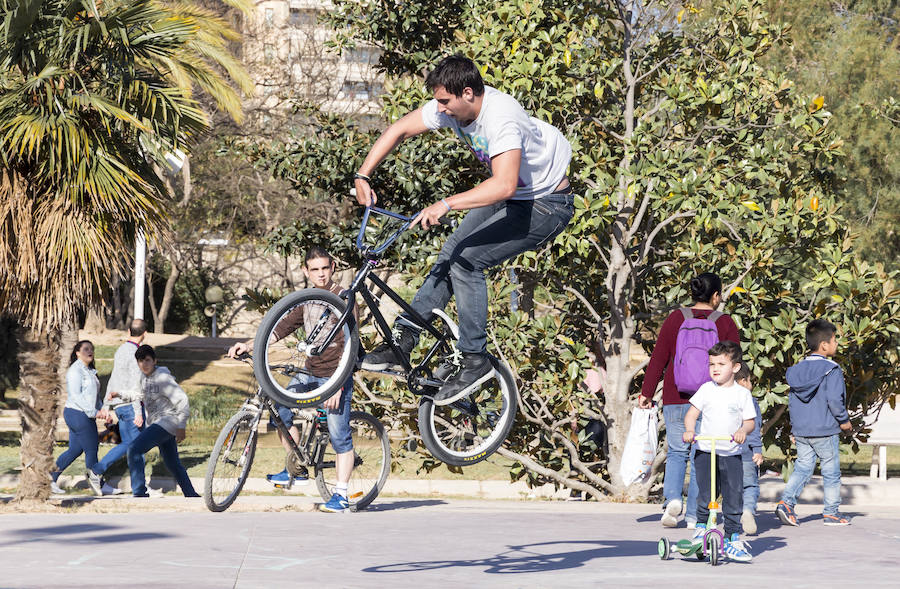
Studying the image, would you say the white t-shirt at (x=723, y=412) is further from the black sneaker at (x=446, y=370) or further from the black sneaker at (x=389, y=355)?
the black sneaker at (x=389, y=355)

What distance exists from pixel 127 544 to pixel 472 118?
4369 millimetres

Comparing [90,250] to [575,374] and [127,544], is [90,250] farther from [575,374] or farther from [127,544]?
[575,374]

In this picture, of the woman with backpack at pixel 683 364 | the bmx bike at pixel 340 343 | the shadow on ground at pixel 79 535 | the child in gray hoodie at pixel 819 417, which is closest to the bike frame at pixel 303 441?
the shadow on ground at pixel 79 535

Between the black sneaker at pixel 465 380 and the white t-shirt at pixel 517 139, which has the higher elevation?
the white t-shirt at pixel 517 139

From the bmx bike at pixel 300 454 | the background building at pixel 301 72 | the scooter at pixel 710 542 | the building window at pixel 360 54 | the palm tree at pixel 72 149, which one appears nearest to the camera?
the scooter at pixel 710 542

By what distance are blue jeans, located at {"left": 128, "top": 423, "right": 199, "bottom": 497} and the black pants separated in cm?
568

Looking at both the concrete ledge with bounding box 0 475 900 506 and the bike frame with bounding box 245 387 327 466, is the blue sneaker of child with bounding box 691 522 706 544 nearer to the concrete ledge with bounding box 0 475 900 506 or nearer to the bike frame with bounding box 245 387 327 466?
the bike frame with bounding box 245 387 327 466

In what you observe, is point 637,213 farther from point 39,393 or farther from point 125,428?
point 39,393

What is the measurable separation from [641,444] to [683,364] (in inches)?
29.1

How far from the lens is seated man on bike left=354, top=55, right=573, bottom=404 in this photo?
5289mm

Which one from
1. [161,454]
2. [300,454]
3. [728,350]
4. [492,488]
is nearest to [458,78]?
[728,350]

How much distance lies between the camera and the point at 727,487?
7645 mm

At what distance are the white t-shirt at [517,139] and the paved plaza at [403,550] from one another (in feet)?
8.56

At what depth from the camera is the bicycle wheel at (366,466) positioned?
9711 millimetres
